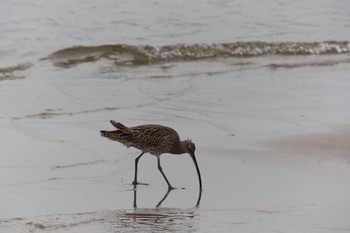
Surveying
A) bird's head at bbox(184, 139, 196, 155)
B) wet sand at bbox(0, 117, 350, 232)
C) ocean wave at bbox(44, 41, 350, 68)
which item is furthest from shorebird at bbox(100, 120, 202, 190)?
ocean wave at bbox(44, 41, 350, 68)

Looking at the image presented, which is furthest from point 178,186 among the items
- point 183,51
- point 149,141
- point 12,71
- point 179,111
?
point 183,51

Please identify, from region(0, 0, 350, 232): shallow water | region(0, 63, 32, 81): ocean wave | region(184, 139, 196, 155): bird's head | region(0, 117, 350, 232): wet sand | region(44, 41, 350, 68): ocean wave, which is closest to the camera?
region(0, 117, 350, 232): wet sand

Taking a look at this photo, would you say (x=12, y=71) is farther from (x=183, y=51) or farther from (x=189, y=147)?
(x=189, y=147)

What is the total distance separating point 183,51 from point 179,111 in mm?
6046

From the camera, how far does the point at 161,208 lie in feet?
24.7

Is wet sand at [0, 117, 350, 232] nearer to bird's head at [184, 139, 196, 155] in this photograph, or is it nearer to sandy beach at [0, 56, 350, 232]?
sandy beach at [0, 56, 350, 232]

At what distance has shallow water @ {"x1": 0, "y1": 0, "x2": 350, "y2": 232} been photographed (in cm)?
743

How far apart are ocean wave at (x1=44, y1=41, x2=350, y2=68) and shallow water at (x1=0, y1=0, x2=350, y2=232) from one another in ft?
0.13

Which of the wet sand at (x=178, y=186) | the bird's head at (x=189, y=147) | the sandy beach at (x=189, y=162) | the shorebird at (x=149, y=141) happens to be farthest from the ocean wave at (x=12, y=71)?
the bird's head at (x=189, y=147)

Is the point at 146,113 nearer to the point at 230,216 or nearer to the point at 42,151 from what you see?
the point at 42,151

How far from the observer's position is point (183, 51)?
58.6 feet

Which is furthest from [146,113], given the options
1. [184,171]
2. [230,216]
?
[230,216]

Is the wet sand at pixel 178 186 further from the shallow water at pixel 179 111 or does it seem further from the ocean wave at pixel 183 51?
the ocean wave at pixel 183 51

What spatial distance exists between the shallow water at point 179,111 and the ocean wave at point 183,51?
0.04 meters
